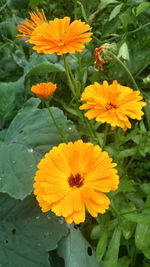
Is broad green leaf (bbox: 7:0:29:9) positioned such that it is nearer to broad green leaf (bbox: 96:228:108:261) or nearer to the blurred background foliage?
the blurred background foliage

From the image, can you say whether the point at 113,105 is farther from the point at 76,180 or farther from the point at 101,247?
the point at 101,247

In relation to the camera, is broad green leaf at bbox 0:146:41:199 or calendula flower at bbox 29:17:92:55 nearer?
calendula flower at bbox 29:17:92:55

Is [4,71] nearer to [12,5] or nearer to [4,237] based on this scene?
[12,5]

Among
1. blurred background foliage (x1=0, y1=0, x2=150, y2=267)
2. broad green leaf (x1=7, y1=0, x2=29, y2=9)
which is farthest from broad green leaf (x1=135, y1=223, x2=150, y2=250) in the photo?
broad green leaf (x1=7, y1=0, x2=29, y2=9)

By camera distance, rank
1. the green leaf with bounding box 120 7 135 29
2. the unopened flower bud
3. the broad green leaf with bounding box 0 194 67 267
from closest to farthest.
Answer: the unopened flower bud → the broad green leaf with bounding box 0 194 67 267 → the green leaf with bounding box 120 7 135 29

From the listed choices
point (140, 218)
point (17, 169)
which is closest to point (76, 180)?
point (140, 218)

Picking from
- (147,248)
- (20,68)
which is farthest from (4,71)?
(147,248)
